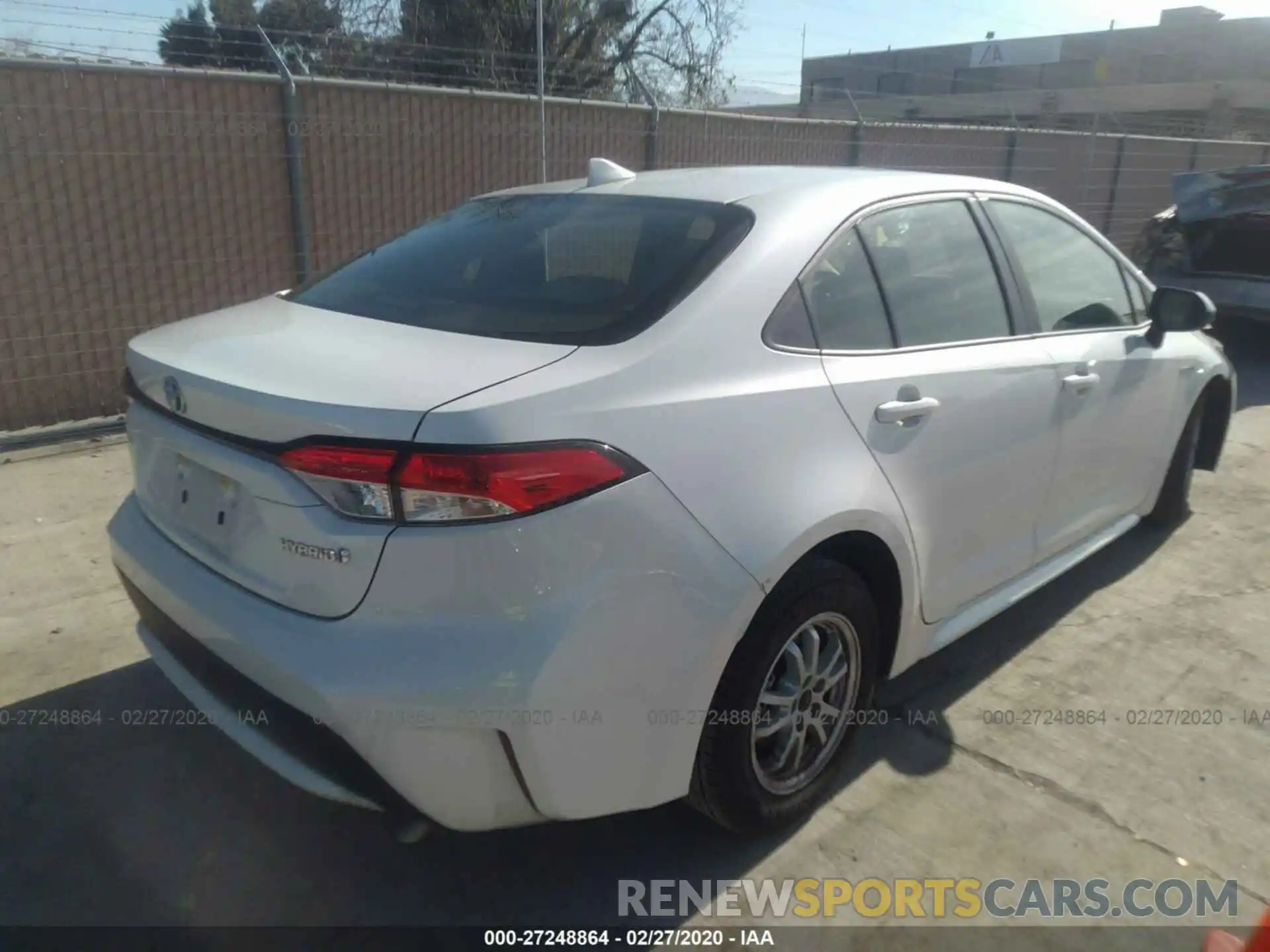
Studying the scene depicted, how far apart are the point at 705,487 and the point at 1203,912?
64.9 inches

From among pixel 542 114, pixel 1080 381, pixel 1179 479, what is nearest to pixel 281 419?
pixel 1080 381

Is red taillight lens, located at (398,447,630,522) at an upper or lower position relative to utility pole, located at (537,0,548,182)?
lower

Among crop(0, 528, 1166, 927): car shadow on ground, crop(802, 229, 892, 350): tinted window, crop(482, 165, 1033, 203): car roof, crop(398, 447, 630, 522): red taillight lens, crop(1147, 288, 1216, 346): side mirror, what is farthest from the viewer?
crop(1147, 288, 1216, 346): side mirror

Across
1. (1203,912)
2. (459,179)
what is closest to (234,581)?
(1203,912)

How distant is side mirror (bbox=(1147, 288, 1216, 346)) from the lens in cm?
381

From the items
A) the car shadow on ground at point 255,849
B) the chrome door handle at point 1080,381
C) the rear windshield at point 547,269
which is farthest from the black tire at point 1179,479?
the rear windshield at point 547,269

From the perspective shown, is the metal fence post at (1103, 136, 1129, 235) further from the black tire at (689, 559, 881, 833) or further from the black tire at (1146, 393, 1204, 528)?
the black tire at (689, 559, 881, 833)

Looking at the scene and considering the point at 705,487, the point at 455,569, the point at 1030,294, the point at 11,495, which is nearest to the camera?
the point at 455,569

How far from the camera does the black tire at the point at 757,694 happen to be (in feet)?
7.45

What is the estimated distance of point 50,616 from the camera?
3.68 m

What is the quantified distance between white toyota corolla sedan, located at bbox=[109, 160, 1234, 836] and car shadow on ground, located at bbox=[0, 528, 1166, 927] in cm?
31

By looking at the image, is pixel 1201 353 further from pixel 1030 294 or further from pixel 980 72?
pixel 980 72

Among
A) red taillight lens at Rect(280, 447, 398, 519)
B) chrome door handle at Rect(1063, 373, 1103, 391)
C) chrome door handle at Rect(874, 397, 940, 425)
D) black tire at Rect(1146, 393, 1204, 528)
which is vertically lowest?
black tire at Rect(1146, 393, 1204, 528)

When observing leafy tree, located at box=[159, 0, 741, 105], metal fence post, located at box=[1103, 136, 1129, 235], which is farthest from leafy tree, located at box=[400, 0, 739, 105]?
metal fence post, located at box=[1103, 136, 1129, 235]
